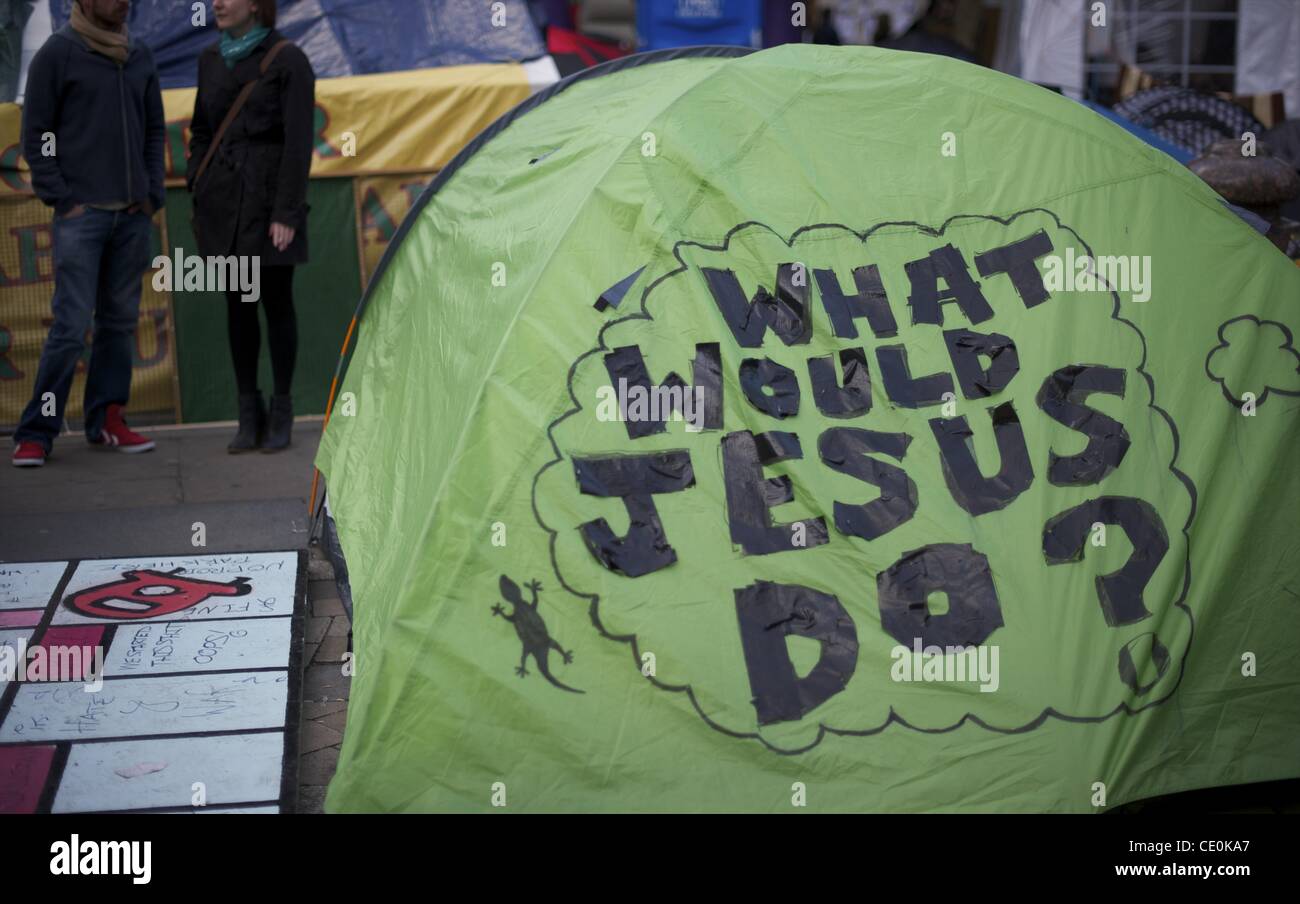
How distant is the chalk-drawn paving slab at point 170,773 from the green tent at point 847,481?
0.32 meters

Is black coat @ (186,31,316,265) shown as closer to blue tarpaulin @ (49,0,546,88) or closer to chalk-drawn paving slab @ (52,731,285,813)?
blue tarpaulin @ (49,0,546,88)

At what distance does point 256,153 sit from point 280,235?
36 cm

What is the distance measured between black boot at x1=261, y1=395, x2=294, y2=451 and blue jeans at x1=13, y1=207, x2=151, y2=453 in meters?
0.61

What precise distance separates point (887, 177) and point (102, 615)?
8.57 ft

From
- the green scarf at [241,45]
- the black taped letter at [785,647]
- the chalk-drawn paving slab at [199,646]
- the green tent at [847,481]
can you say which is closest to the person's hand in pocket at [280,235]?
the green scarf at [241,45]

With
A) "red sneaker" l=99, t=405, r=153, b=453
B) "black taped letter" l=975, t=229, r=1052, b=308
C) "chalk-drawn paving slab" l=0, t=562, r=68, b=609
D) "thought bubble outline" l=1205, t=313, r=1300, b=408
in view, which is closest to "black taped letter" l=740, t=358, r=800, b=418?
"black taped letter" l=975, t=229, r=1052, b=308

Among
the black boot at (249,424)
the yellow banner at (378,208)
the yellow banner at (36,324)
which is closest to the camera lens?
the black boot at (249,424)

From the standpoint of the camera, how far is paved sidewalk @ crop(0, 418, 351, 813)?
13.8 ft

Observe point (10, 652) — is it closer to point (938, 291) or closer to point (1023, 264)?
point (938, 291)

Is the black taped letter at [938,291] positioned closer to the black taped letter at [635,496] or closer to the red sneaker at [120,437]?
the black taped letter at [635,496]

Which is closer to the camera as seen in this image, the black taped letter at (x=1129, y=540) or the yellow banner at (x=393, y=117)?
the black taped letter at (x=1129, y=540)

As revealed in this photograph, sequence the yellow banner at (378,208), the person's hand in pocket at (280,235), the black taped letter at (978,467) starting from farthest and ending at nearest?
the yellow banner at (378,208) → the person's hand in pocket at (280,235) → the black taped letter at (978,467)

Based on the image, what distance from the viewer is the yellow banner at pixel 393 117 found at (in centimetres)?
646

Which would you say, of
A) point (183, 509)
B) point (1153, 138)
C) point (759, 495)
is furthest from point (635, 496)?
point (1153, 138)
